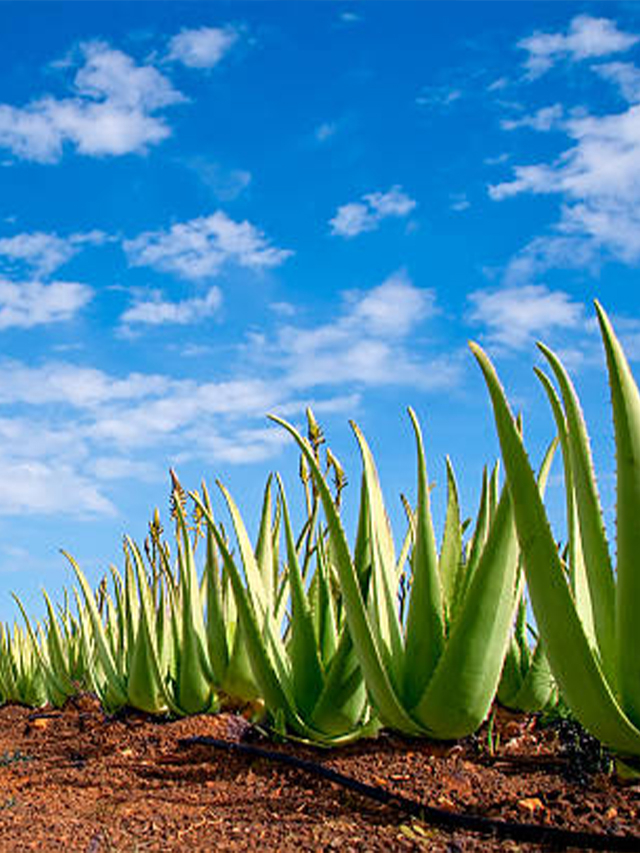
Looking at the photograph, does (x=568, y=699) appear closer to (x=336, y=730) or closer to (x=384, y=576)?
(x=384, y=576)

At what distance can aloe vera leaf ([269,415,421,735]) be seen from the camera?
82.0 inches

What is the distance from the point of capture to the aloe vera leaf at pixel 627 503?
1537 mm

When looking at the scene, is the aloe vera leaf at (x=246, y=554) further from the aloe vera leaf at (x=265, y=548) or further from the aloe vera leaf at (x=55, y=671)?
the aloe vera leaf at (x=55, y=671)

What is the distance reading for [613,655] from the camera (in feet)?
5.39

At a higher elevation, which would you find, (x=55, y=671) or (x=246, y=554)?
(x=246, y=554)

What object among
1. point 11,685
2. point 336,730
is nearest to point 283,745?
point 336,730

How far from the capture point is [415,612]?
2.22m

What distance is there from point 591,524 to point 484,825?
0.64 meters

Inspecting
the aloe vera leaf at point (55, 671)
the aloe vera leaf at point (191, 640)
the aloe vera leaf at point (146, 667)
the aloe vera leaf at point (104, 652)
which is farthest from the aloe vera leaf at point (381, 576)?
the aloe vera leaf at point (55, 671)

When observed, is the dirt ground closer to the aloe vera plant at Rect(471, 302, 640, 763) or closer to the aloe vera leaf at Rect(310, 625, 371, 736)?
the aloe vera leaf at Rect(310, 625, 371, 736)

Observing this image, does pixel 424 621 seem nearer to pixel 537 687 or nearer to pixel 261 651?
pixel 261 651

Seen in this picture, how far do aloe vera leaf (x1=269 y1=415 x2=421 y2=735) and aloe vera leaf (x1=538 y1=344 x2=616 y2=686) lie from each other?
A: 1.94ft

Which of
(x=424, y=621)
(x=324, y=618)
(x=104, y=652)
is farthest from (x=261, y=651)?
(x=104, y=652)

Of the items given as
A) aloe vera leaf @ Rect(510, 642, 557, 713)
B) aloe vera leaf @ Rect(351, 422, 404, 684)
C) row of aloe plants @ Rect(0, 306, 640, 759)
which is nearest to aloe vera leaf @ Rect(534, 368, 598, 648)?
row of aloe plants @ Rect(0, 306, 640, 759)
